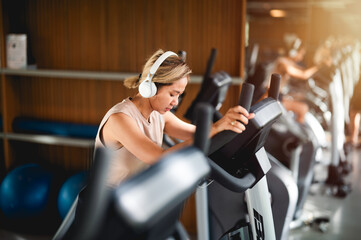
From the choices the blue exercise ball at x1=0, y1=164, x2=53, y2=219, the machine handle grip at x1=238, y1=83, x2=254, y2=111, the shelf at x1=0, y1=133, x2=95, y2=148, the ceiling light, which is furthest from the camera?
the ceiling light

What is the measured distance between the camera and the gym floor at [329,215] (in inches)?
137

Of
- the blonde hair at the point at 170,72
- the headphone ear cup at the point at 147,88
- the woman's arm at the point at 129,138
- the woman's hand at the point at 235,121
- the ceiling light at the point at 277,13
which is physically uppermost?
the ceiling light at the point at 277,13

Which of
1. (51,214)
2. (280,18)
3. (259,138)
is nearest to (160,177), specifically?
(259,138)

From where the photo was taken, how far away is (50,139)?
3748 mm

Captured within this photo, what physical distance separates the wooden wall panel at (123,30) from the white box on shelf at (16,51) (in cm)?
14

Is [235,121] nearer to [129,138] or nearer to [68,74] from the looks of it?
[129,138]

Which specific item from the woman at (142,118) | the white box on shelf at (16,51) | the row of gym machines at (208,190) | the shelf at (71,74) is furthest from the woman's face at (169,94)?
the white box on shelf at (16,51)

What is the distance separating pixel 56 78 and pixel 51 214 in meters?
1.10

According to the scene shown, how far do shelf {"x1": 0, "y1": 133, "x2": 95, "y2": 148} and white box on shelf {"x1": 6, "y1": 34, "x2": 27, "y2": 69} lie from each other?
563mm

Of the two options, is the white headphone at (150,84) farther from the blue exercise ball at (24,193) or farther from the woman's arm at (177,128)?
the blue exercise ball at (24,193)

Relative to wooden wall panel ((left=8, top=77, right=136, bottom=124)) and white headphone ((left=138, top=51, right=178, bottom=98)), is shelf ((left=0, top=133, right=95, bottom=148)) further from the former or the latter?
white headphone ((left=138, top=51, right=178, bottom=98))

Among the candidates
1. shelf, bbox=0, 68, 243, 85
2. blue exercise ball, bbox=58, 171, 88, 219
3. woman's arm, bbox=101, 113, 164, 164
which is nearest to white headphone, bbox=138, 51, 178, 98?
woman's arm, bbox=101, 113, 164, 164

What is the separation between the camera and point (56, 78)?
3.88 m

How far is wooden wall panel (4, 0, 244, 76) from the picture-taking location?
11.2 ft
